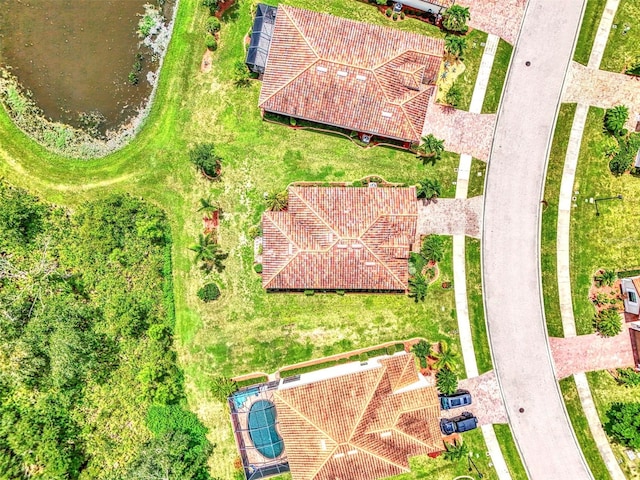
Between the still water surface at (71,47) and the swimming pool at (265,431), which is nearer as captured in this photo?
the swimming pool at (265,431)

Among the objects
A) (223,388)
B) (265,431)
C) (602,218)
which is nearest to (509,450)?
(265,431)

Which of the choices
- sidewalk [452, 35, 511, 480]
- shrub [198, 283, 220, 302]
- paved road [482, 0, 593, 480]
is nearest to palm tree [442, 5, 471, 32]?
paved road [482, 0, 593, 480]

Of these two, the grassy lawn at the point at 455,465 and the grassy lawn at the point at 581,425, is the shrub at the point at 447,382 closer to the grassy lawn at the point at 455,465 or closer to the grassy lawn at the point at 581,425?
the grassy lawn at the point at 455,465

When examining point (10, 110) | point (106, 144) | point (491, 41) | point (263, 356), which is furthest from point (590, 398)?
A: point (10, 110)

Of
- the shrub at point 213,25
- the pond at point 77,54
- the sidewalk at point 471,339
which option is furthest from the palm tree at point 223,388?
the shrub at point 213,25

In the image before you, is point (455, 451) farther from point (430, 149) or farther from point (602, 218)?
point (430, 149)

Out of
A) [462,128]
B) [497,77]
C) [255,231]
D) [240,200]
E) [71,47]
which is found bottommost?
[255,231]
